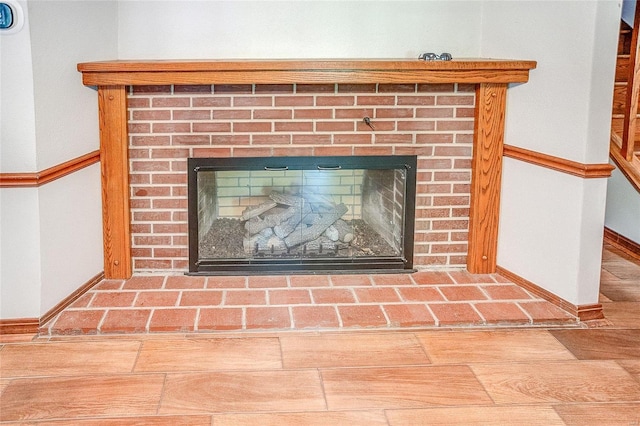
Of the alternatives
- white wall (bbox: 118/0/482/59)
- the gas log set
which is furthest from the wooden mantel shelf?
the gas log set

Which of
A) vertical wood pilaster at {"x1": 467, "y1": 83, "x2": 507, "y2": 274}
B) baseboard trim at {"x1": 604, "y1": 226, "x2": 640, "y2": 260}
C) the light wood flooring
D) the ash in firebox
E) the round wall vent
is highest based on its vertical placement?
the round wall vent

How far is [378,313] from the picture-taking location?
109 inches

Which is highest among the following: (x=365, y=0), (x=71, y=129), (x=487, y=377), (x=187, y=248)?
(x=365, y=0)

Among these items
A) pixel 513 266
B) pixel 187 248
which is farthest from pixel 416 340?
pixel 187 248

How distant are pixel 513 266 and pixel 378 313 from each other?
2.46 feet

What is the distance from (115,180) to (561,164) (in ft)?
6.18

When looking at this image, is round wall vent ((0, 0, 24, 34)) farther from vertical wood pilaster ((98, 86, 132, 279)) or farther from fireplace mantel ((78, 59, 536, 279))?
vertical wood pilaster ((98, 86, 132, 279))

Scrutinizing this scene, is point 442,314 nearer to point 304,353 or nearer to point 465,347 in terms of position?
point 465,347

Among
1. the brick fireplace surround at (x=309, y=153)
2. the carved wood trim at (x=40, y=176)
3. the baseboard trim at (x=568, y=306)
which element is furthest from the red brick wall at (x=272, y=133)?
the baseboard trim at (x=568, y=306)

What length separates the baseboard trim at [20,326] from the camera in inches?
100.0

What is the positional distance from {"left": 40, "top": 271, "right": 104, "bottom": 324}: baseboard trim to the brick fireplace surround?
3 cm

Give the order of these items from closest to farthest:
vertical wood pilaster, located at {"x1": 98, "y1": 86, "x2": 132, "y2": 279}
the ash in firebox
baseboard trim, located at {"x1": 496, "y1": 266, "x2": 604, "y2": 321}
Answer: baseboard trim, located at {"x1": 496, "y1": 266, "x2": 604, "y2": 321} → vertical wood pilaster, located at {"x1": 98, "y1": 86, "x2": 132, "y2": 279} → the ash in firebox

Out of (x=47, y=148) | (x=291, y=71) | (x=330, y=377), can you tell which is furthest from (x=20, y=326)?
(x=291, y=71)

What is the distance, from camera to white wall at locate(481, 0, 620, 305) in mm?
2611
